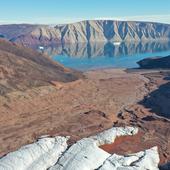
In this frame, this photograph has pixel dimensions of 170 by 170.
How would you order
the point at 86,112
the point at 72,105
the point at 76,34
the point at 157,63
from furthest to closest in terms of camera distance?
the point at 76,34 → the point at 157,63 → the point at 72,105 → the point at 86,112

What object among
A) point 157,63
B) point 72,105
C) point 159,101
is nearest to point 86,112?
point 72,105

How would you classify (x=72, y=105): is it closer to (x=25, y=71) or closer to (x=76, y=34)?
(x=25, y=71)

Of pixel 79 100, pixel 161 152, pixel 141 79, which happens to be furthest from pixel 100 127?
pixel 141 79

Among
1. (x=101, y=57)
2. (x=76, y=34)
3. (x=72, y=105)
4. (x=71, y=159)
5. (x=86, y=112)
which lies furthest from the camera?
(x=76, y=34)

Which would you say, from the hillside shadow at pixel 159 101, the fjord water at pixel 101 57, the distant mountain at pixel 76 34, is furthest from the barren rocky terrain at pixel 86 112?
the distant mountain at pixel 76 34

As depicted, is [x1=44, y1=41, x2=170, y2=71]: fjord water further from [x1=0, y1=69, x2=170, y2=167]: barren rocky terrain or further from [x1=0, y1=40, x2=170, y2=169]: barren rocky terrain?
[x1=0, y1=69, x2=170, y2=167]: barren rocky terrain

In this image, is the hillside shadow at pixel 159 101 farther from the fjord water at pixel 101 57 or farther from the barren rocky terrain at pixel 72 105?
the fjord water at pixel 101 57
